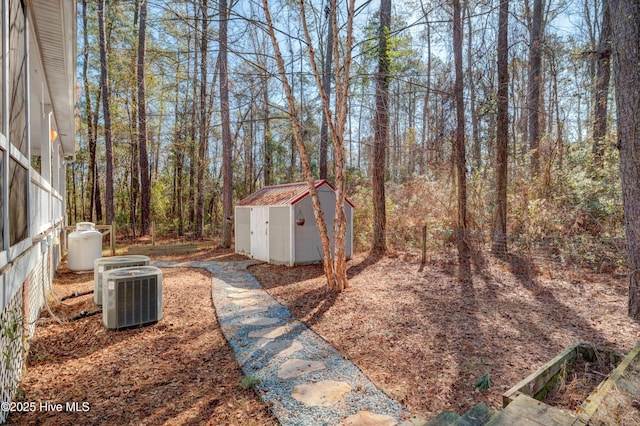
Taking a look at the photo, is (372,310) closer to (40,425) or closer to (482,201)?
(40,425)

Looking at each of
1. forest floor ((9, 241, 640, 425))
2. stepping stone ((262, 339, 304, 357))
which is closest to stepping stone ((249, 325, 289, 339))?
stepping stone ((262, 339, 304, 357))

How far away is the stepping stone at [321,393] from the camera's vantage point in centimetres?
241

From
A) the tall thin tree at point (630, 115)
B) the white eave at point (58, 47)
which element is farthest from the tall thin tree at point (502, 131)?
the white eave at point (58, 47)

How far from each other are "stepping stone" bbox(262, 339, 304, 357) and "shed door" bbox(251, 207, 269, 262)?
5.10 meters

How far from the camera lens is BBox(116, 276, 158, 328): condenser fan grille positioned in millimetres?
3783

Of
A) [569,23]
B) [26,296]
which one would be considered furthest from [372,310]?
[569,23]

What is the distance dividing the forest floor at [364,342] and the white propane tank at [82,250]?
780 millimetres

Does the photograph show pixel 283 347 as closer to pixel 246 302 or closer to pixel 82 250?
pixel 246 302

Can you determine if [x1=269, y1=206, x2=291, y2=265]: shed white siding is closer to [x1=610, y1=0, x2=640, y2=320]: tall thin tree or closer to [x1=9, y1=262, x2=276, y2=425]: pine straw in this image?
[x1=9, y1=262, x2=276, y2=425]: pine straw

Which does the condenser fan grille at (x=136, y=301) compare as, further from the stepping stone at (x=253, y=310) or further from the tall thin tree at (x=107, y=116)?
the tall thin tree at (x=107, y=116)

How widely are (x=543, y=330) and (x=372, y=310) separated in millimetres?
2025

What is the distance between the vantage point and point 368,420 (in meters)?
2.21

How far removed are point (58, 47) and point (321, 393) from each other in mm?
5247

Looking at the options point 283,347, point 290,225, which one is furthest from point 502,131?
point 283,347
